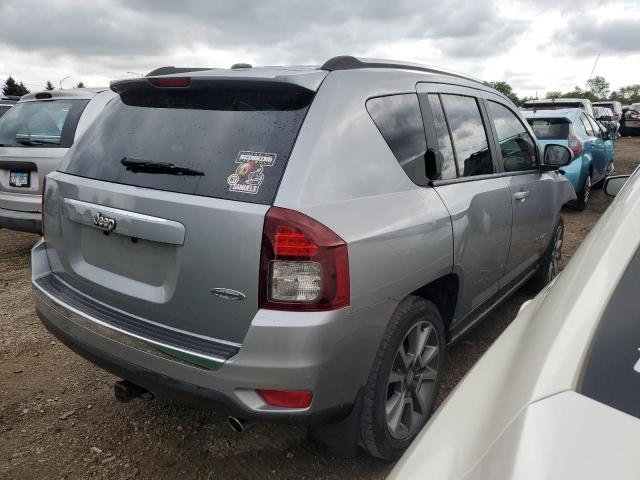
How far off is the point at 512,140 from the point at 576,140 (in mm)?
5385

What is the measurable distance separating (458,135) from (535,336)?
6.47 ft

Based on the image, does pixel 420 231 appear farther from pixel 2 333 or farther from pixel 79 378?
pixel 2 333

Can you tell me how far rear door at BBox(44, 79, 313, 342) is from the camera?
195 centimetres

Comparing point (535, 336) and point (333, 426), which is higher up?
point (535, 336)

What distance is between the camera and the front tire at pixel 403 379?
7.36ft

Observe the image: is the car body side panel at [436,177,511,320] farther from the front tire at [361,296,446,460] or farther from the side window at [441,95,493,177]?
the front tire at [361,296,446,460]

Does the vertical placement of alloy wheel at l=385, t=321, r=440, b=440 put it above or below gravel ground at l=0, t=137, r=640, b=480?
above

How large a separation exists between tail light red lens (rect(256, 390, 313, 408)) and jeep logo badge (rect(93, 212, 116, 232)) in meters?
0.93

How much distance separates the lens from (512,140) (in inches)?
150

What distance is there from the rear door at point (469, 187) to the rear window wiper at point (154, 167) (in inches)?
46.1

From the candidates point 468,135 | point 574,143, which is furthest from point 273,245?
Answer: point 574,143

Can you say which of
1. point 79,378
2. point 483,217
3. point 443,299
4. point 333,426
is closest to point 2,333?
point 79,378

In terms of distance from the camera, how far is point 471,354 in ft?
12.0

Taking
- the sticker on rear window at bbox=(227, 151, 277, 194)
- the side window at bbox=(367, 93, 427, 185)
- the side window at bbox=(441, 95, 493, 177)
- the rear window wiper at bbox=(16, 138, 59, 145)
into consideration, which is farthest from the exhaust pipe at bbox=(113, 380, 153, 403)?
the rear window wiper at bbox=(16, 138, 59, 145)
